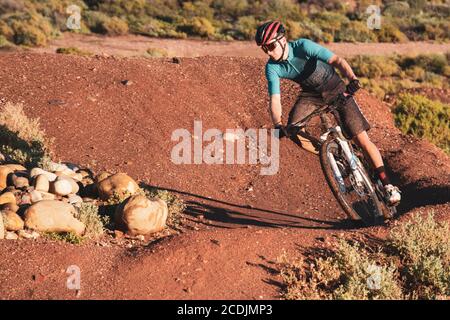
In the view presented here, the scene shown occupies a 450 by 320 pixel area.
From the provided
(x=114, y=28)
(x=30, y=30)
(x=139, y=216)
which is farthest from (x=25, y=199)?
(x=114, y=28)

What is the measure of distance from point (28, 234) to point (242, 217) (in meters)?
2.87

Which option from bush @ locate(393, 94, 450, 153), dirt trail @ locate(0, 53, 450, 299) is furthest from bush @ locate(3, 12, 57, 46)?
bush @ locate(393, 94, 450, 153)

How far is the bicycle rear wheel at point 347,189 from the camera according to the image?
6.73m

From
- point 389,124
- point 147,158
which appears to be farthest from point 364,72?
point 147,158

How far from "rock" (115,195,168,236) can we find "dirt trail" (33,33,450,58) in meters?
16.0

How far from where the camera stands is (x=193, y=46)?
2497cm

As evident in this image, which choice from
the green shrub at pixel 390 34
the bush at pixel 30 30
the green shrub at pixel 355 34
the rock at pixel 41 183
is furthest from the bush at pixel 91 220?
the green shrub at pixel 390 34

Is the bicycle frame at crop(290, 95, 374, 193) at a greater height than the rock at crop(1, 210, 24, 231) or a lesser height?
greater

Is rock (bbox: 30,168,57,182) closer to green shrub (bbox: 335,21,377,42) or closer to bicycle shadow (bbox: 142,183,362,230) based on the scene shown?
bicycle shadow (bbox: 142,183,362,230)

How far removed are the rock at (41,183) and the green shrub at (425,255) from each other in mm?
4130

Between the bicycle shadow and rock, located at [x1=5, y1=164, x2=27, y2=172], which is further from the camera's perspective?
rock, located at [x1=5, y1=164, x2=27, y2=172]

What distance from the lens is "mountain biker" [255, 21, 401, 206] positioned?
21.4 ft

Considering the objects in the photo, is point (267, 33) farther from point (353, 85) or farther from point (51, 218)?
point (51, 218)

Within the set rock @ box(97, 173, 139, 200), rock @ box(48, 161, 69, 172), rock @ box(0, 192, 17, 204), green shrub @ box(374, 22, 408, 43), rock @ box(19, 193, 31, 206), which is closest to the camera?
rock @ box(0, 192, 17, 204)
